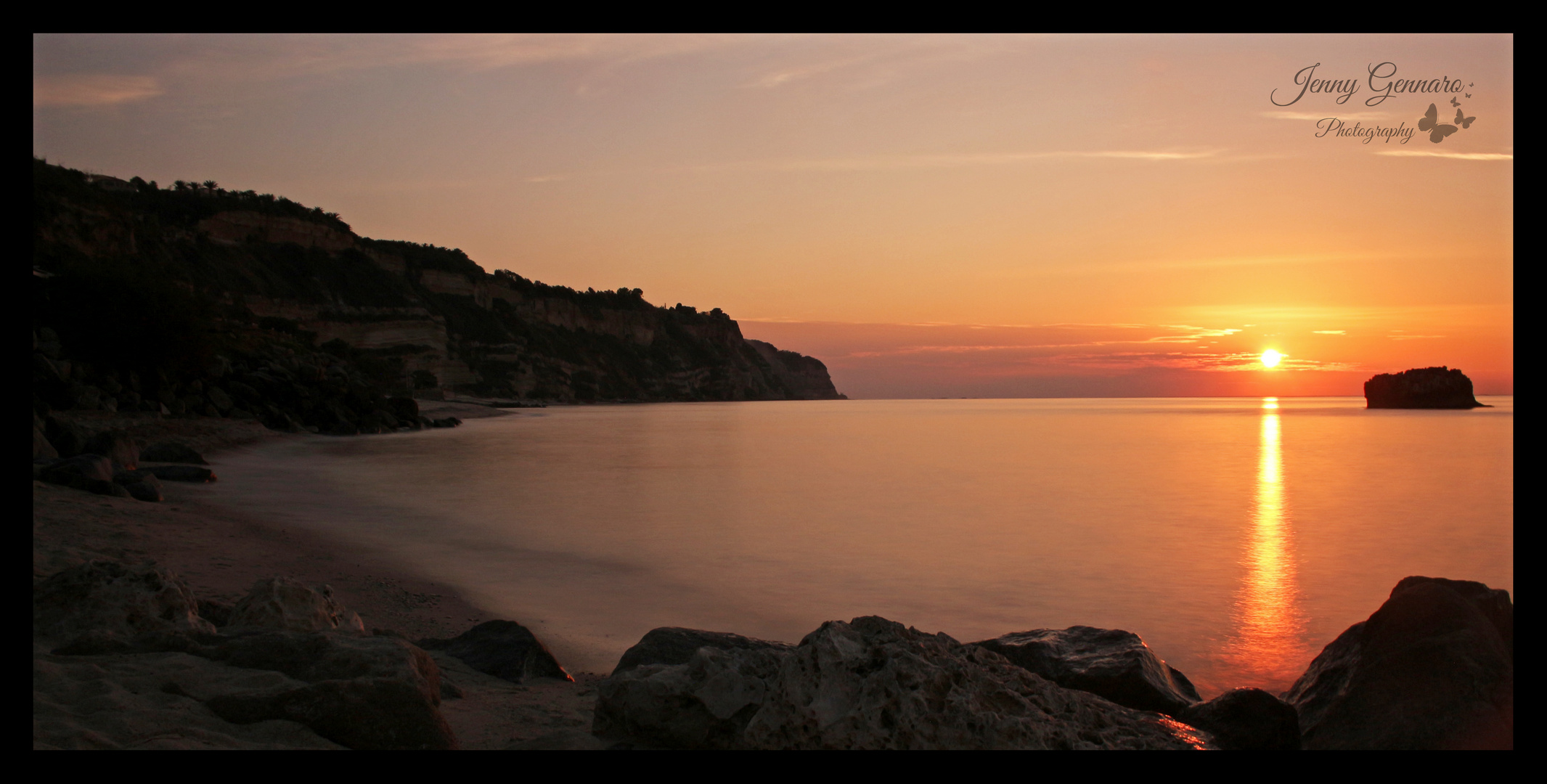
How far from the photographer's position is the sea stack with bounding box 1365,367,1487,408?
63219 millimetres

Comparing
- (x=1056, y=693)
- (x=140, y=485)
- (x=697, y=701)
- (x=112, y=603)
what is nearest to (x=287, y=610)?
(x=112, y=603)

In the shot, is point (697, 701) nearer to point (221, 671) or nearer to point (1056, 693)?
point (1056, 693)

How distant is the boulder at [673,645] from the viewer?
4.12m

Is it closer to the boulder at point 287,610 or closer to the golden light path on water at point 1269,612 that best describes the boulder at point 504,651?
the boulder at point 287,610

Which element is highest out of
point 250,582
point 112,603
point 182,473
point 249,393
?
point 249,393

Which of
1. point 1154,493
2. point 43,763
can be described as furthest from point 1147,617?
point 1154,493

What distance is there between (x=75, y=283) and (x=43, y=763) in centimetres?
2657

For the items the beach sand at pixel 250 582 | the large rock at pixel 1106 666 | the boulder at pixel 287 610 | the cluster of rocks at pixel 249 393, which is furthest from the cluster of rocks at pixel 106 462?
the large rock at pixel 1106 666

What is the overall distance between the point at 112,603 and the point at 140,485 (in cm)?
623

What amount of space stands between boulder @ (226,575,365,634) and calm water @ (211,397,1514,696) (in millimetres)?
1385

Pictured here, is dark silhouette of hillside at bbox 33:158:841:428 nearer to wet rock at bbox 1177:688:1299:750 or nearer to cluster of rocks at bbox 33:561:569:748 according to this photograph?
cluster of rocks at bbox 33:561:569:748

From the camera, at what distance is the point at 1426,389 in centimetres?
6456

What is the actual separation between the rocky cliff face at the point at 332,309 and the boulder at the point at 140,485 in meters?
15.1
